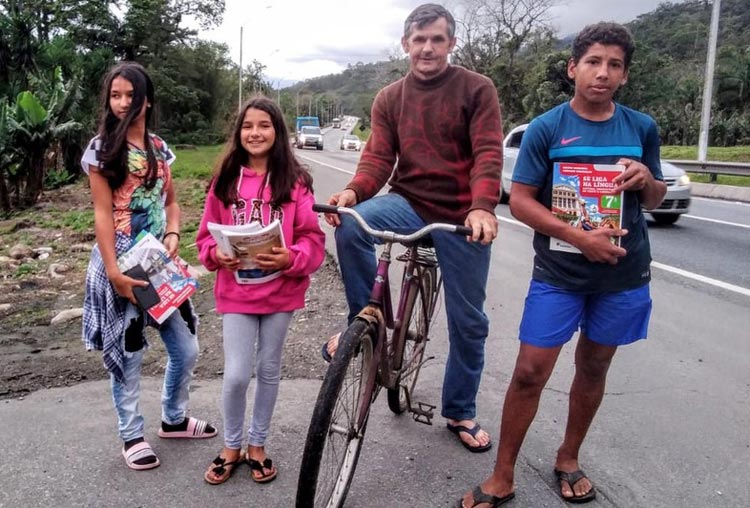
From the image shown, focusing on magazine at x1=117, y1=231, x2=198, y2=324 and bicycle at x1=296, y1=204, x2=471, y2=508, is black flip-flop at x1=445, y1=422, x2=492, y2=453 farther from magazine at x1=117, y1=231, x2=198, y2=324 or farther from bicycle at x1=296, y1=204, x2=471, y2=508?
magazine at x1=117, y1=231, x2=198, y2=324

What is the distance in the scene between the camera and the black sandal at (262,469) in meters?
2.97

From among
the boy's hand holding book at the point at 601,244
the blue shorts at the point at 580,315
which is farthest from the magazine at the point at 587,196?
the blue shorts at the point at 580,315

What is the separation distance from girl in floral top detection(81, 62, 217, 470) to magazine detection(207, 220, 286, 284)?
0.49 m

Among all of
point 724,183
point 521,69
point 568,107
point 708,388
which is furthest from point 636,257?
point 521,69

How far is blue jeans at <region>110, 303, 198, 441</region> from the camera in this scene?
10.3 feet

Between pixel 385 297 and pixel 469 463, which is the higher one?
pixel 385 297

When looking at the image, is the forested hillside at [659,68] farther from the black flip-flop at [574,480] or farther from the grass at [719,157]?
the black flip-flop at [574,480]

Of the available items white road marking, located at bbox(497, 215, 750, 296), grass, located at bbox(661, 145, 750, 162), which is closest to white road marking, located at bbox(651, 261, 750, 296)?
white road marking, located at bbox(497, 215, 750, 296)

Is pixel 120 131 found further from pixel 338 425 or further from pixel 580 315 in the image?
pixel 580 315

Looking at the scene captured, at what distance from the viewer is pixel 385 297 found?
9.61 ft

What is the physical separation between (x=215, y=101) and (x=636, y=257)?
174 ft

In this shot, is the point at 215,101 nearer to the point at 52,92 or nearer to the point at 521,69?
the point at 521,69

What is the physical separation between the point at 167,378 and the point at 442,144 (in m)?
1.81

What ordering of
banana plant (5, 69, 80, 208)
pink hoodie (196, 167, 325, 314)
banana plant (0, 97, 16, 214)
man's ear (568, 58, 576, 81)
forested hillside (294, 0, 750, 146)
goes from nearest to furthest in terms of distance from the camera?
1. man's ear (568, 58, 576, 81)
2. pink hoodie (196, 167, 325, 314)
3. banana plant (0, 97, 16, 214)
4. banana plant (5, 69, 80, 208)
5. forested hillside (294, 0, 750, 146)
